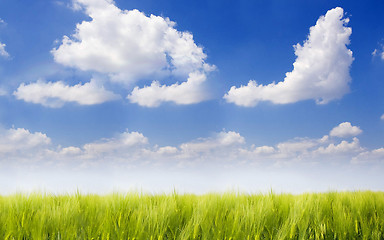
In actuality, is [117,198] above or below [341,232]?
above

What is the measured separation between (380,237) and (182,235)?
233 centimetres

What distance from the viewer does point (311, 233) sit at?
336 centimetres

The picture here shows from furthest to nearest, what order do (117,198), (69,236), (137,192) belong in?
(137,192) → (117,198) → (69,236)

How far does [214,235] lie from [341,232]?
153 cm

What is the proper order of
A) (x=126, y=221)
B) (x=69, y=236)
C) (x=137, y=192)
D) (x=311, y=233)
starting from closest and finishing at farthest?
(x=69, y=236), (x=126, y=221), (x=311, y=233), (x=137, y=192)

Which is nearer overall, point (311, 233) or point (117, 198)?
point (311, 233)

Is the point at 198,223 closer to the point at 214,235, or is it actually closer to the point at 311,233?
the point at 214,235

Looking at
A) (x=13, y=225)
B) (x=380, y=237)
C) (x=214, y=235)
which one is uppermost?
(x=13, y=225)

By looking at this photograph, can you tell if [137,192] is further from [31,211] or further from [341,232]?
[341,232]

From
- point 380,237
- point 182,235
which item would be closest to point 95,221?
point 182,235

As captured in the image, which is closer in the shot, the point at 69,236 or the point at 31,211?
the point at 69,236

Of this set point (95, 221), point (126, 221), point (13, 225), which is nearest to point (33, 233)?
point (13, 225)

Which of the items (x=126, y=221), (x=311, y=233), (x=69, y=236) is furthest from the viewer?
(x=311, y=233)

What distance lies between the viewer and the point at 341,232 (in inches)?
136
